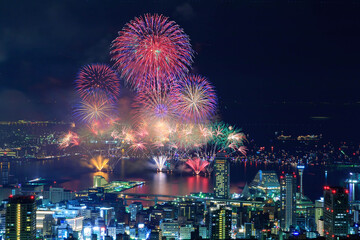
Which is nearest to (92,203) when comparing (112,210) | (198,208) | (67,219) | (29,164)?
(112,210)

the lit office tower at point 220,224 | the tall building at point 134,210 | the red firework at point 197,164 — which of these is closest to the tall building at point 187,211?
the tall building at point 134,210

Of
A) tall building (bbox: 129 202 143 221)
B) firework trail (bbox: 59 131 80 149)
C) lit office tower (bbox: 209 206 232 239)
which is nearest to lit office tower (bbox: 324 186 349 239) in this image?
lit office tower (bbox: 209 206 232 239)

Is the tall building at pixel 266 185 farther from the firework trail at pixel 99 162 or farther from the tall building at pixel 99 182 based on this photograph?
the firework trail at pixel 99 162

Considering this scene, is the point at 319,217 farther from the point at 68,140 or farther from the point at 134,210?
the point at 68,140

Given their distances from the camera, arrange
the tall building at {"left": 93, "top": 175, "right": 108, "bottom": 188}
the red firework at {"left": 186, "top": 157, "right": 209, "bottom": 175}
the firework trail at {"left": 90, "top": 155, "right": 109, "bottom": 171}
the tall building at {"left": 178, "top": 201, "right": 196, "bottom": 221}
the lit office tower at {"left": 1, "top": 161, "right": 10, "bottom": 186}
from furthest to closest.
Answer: the firework trail at {"left": 90, "top": 155, "right": 109, "bottom": 171} → the red firework at {"left": 186, "top": 157, "right": 209, "bottom": 175} → the tall building at {"left": 93, "top": 175, "right": 108, "bottom": 188} → the lit office tower at {"left": 1, "top": 161, "right": 10, "bottom": 186} → the tall building at {"left": 178, "top": 201, "right": 196, "bottom": 221}

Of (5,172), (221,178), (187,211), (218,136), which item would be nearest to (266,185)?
(221,178)

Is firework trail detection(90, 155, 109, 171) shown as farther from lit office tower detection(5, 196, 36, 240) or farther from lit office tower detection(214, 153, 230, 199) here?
lit office tower detection(5, 196, 36, 240)
